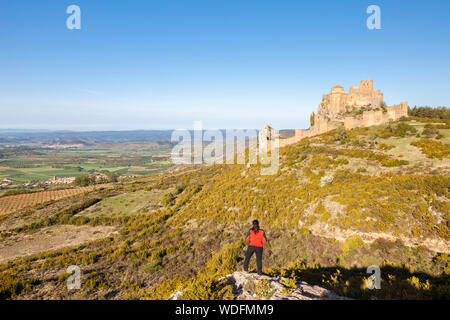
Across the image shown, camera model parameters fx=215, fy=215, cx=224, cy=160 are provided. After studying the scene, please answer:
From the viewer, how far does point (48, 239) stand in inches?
685

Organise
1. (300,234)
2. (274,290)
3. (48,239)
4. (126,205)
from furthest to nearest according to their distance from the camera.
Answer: (126,205) → (48,239) → (300,234) → (274,290)

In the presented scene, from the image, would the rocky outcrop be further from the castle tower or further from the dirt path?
the castle tower

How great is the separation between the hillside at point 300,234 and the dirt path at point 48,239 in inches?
15.7

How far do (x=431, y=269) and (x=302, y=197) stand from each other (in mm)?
7252

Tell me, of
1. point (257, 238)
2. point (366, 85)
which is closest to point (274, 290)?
point (257, 238)

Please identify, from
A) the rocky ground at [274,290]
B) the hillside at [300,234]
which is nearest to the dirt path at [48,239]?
the hillside at [300,234]

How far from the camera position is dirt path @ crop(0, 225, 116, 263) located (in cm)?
1543

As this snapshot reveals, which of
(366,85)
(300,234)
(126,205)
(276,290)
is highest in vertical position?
(366,85)

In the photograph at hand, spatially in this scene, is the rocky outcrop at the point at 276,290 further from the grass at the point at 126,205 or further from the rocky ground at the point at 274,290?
the grass at the point at 126,205

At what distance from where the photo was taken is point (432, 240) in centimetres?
893

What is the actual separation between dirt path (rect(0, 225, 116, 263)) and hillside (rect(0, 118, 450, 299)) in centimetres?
40

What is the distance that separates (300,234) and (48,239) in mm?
19376

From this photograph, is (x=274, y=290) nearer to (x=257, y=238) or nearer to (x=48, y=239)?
(x=257, y=238)

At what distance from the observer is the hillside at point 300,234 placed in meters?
8.50
